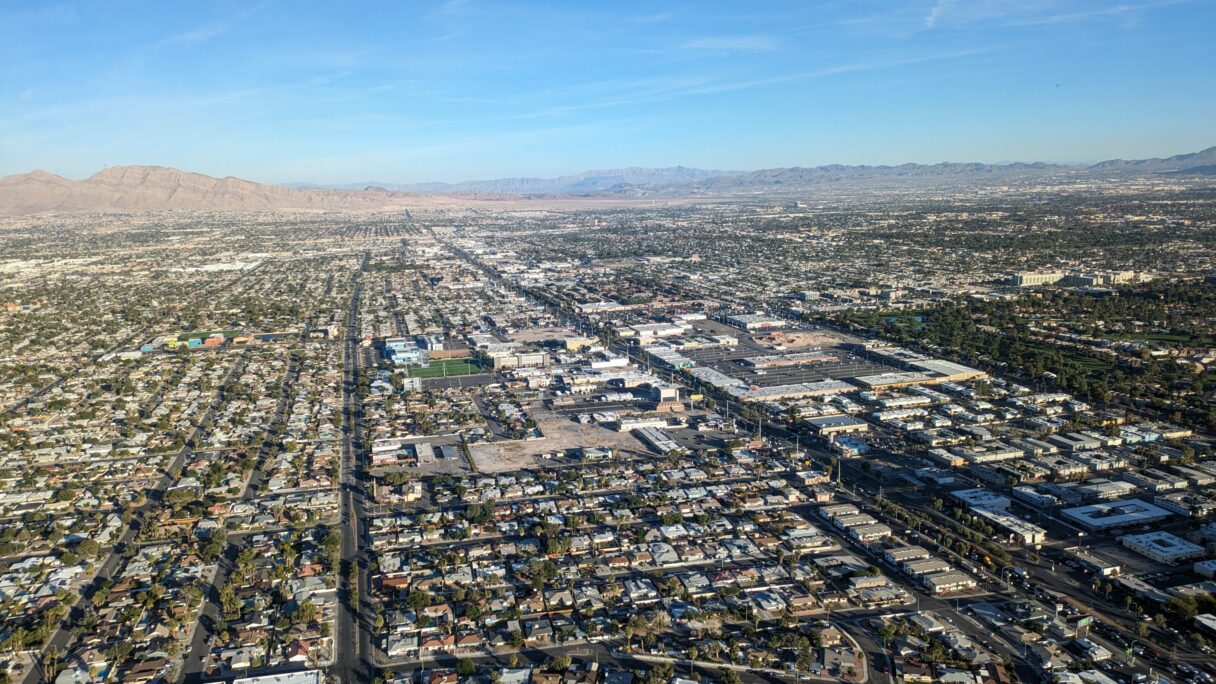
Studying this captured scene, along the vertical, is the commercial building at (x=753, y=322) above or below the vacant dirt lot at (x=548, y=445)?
above

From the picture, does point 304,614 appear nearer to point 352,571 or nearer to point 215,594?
point 352,571

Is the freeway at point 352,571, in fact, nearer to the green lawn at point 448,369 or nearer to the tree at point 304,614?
the tree at point 304,614

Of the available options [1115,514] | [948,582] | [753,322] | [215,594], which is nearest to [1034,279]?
[753,322]

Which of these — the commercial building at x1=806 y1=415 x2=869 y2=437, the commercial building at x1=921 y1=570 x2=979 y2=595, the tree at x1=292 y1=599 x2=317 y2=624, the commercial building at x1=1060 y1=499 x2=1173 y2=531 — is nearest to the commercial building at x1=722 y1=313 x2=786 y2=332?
the commercial building at x1=806 y1=415 x2=869 y2=437

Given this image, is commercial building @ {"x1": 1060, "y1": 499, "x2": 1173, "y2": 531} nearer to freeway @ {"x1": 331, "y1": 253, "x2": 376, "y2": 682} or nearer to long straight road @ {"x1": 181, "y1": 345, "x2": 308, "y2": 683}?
freeway @ {"x1": 331, "y1": 253, "x2": 376, "y2": 682}

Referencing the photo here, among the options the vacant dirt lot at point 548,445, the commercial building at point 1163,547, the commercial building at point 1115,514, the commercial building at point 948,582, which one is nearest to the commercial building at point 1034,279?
the commercial building at point 1115,514

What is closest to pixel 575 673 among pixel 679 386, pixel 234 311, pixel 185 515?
pixel 185 515

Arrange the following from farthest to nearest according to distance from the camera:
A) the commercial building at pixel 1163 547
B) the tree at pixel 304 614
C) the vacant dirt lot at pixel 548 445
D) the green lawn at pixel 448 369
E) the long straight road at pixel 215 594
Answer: the green lawn at pixel 448 369
the vacant dirt lot at pixel 548 445
the commercial building at pixel 1163 547
the tree at pixel 304 614
the long straight road at pixel 215 594

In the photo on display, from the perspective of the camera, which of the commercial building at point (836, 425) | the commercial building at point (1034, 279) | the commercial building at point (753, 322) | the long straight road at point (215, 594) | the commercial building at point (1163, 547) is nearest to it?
the long straight road at point (215, 594)

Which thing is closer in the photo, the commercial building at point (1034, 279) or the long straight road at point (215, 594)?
the long straight road at point (215, 594)
